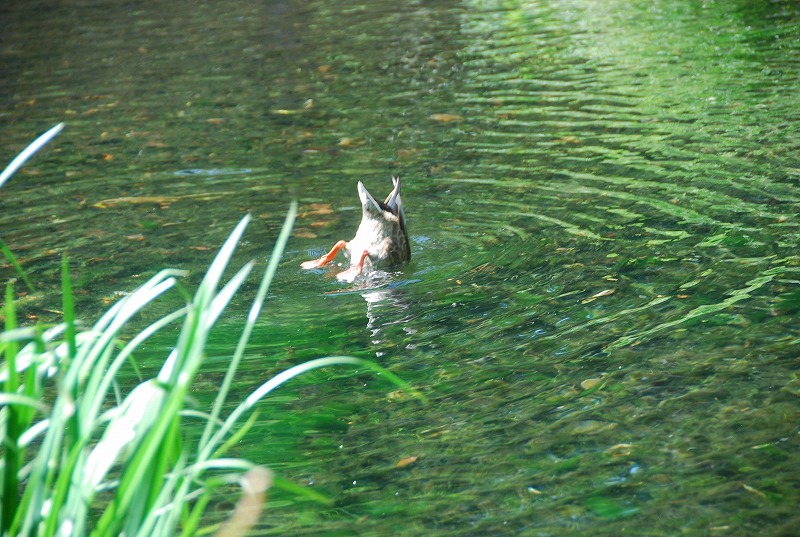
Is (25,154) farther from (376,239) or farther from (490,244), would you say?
(490,244)

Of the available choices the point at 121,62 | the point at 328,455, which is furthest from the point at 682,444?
the point at 121,62

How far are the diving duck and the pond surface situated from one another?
20 centimetres

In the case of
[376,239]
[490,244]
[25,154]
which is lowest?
[490,244]

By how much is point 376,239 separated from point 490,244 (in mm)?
829

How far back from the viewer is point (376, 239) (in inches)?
257

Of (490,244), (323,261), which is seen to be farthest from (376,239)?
(490,244)

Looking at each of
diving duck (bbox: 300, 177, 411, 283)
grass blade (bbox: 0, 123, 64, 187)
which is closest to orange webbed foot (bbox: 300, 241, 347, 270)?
diving duck (bbox: 300, 177, 411, 283)

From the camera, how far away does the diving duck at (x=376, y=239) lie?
21.3ft

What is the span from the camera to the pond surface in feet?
13.1

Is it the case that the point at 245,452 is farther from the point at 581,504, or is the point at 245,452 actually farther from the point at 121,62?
the point at 121,62

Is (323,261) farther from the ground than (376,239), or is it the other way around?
(376,239)

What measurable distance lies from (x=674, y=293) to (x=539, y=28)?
10.4m

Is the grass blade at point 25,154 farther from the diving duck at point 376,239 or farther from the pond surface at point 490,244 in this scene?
the diving duck at point 376,239

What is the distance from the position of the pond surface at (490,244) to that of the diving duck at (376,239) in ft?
0.64
